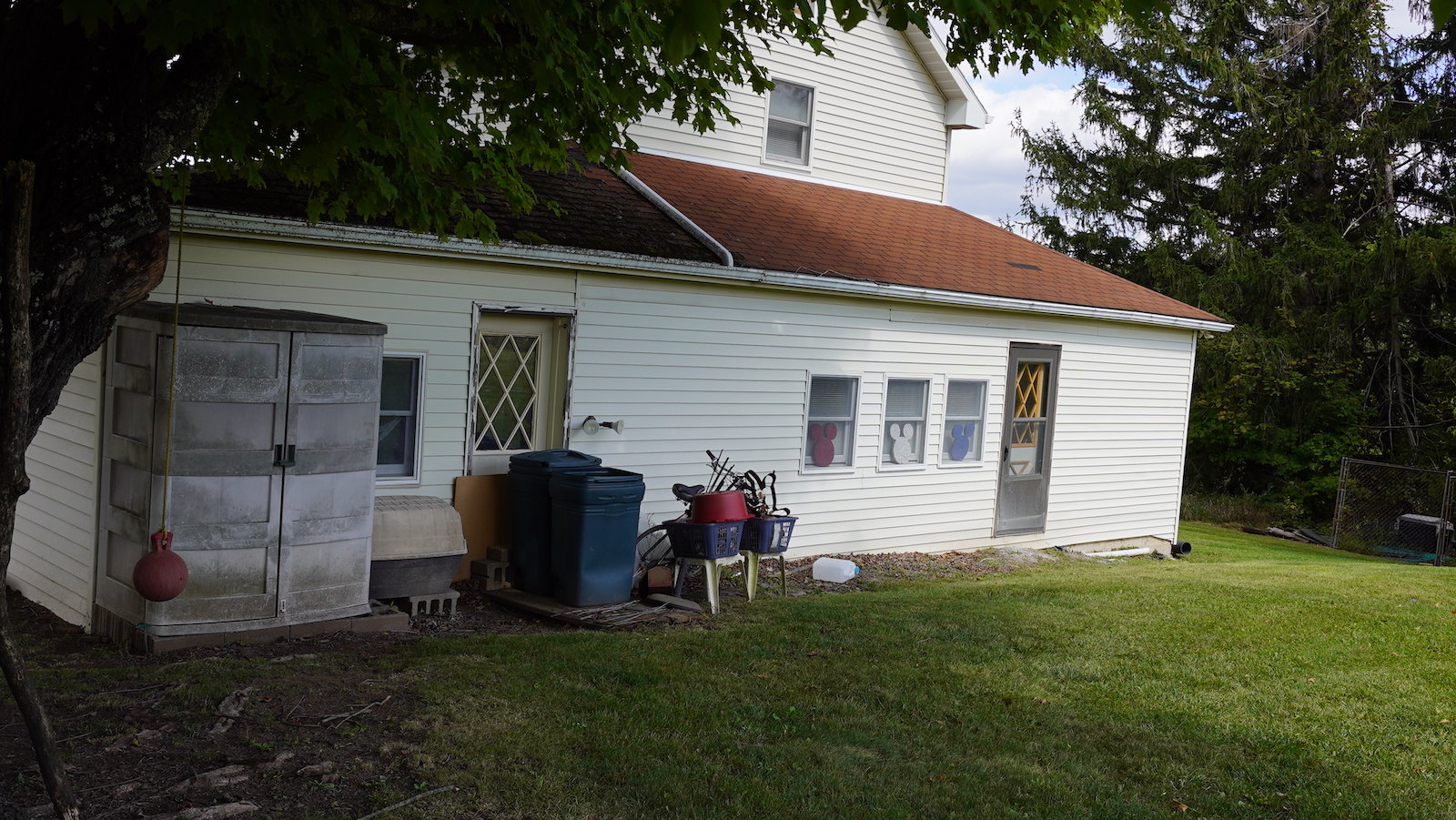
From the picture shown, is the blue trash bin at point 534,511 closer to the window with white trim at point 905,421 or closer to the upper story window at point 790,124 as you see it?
the window with white trim at point 905,421

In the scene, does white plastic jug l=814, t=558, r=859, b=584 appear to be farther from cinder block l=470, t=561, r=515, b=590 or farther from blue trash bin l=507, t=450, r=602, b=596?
cinder block l=470, t=561, r=515, b=590

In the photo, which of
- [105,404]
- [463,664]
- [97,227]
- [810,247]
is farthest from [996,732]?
[810,247]

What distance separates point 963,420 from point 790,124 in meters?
4.60

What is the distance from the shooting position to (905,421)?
507 inches

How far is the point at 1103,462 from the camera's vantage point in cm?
1516

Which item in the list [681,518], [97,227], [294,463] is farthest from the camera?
[681,518]

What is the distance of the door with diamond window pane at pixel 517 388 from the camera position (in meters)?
9.71

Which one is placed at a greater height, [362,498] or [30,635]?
[362,498]

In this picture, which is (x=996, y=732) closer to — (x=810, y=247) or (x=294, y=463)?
(x=294, y=463)

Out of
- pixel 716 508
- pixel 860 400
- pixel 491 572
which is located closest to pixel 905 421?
pixel 860 400

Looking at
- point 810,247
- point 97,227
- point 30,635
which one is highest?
point 810,247

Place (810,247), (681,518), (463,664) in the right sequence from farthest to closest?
1. (810,247)
2. (681,518)
3. (463,664)

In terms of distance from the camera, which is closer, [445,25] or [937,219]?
[445,25]

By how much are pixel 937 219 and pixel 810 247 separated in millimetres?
4185
